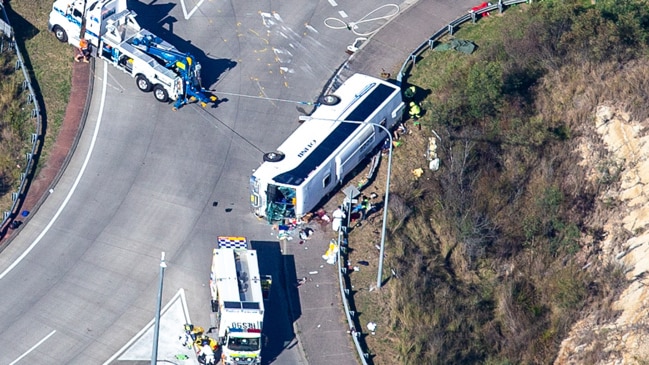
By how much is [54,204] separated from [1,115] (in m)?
6.80

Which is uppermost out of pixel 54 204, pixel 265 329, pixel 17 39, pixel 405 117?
pixel 17 39

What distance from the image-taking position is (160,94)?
198 ft

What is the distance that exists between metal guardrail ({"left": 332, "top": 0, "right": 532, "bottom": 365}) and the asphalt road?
7.89 ft

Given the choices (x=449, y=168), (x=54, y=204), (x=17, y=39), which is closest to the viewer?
(x=54, y=204)

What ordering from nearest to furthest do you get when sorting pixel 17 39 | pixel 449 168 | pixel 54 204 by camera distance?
pixel 54 204
pixel 449 168
pixel 17 39

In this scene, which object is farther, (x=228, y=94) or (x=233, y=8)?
(x=233, y=8)

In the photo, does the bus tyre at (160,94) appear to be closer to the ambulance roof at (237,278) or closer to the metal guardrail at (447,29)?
the ambulance roof at (237,278)

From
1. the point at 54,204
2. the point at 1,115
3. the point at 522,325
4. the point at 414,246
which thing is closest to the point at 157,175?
the point at 54,204

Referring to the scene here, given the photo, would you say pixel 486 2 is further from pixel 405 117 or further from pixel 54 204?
pixel 54 204

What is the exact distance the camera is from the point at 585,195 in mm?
59719

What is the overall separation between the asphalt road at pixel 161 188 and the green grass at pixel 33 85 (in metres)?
1.85

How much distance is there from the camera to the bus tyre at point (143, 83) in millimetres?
60469

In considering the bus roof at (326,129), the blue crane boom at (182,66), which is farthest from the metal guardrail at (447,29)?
the blue crane boom at (182,66)

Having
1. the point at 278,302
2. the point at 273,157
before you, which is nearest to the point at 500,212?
the point at 273,157
